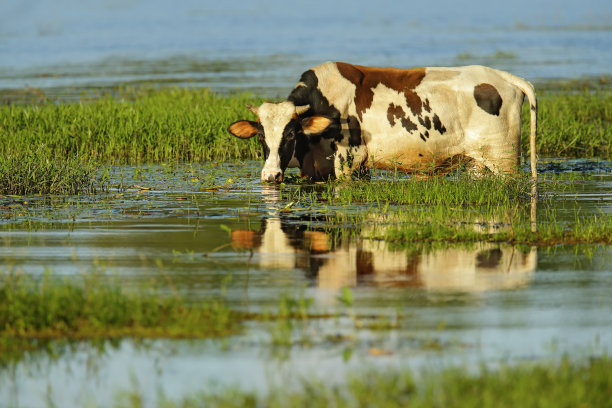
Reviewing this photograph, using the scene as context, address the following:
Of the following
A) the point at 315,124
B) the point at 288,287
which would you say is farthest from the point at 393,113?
the point at 288,287

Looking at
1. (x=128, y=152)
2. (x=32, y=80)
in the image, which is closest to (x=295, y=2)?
(x=32, y=80)

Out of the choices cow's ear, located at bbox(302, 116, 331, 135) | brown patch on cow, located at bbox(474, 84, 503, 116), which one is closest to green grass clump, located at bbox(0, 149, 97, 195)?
cow's ear, located at bbox(302, 116, 331, 135)

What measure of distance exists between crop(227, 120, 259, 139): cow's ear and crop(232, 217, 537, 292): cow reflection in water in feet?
13.9

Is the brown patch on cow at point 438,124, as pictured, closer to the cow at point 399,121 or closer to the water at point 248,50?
the cow at point 399,121

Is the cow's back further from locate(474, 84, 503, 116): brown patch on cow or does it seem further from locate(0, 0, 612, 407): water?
locate(0, 0, 612, 407): water

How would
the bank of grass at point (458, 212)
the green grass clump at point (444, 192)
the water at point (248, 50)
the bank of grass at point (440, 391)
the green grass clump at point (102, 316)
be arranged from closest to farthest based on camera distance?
the bank of grass at point (440, 391) < the green grass clump at point (102, 316) < the bank of grass at point (458, 212) < the green grass clump at point (444, 192) < the water at point (248, 50)

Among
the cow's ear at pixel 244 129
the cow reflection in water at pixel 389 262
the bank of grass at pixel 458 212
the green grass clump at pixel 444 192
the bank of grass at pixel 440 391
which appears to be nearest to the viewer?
the bank of grass at pixel 440 391

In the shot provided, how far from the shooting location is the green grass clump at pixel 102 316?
6.43 meters

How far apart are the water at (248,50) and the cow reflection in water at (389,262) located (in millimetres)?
16760

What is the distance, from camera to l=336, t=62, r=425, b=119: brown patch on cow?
44.7 feet

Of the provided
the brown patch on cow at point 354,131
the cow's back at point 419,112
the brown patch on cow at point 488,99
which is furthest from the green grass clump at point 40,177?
the brown patch on cow at point 488,99

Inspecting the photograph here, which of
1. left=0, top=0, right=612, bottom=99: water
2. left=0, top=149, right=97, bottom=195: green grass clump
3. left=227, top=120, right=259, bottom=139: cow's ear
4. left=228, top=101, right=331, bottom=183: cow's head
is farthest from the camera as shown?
left=0, top=0, right=612, bottom=99: water

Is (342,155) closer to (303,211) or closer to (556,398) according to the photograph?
(303,211)

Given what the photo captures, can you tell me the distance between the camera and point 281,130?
1348cm
